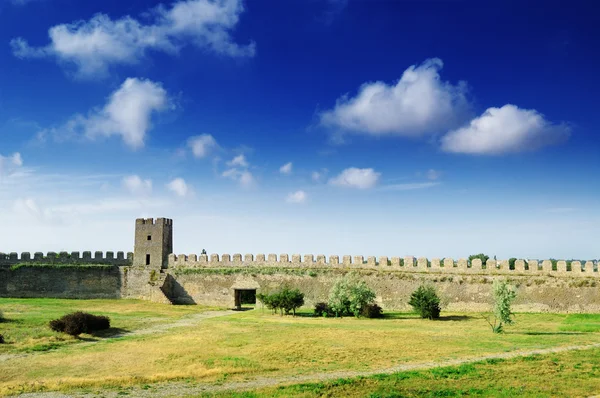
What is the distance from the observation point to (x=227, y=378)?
49.3 ft

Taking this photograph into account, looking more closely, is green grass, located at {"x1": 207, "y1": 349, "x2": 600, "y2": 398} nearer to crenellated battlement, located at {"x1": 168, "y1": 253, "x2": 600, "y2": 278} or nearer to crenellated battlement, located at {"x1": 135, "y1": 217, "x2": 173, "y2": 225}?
crenellated battlement, located at {"x1": 168, "y1": 253, "x2": 600, "y2": 278}

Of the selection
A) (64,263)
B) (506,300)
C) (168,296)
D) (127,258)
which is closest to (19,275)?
(64,263)

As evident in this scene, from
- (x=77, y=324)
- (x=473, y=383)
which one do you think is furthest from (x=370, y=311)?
(x=473, y=383)

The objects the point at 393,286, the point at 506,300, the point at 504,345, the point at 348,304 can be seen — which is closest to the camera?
the point at 504,345

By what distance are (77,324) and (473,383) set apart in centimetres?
1666

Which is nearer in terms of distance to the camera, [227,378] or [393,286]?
[227,378]

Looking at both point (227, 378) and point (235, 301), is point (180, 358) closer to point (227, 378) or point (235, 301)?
point (227, 378)

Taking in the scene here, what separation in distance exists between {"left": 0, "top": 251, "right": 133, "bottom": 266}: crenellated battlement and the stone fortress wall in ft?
0.23

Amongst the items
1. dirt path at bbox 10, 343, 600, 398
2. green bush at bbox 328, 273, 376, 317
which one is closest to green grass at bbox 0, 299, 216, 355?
dirt path at bbox 10, 343, 600, 398

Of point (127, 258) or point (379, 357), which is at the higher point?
point (127, 258)

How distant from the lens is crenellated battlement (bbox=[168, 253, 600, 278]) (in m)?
32.2

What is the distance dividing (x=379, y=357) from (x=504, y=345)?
544cm

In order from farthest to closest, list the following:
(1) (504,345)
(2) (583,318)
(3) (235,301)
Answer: (3) (235,301)
(2) (583,318)
(1) (504,345)

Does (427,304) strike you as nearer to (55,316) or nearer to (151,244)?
(55,316)
